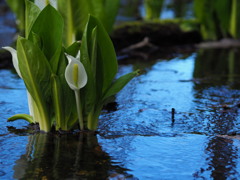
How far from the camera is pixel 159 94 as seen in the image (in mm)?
3609

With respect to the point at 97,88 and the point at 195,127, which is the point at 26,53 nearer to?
the point at 97,88

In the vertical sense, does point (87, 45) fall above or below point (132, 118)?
above

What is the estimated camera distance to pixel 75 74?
7.16ft

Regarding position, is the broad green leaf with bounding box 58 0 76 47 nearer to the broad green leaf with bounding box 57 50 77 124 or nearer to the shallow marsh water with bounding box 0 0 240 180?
the shallow marsh water with bounding box 0 0 240 180

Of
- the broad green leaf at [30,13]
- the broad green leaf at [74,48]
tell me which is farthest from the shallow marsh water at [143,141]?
the broad green leaf at [30,13]

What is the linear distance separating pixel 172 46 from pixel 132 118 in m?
3.79

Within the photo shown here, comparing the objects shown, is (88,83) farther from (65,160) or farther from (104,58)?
(65,160)

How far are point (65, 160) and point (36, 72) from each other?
50cm

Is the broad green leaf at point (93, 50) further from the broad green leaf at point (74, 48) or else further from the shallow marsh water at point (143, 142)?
the shallow marsh water at point (143, 142)

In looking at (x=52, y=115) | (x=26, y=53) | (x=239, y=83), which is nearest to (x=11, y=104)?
(x=52, y=115)

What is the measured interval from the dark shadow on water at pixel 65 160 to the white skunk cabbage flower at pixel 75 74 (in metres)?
0.31

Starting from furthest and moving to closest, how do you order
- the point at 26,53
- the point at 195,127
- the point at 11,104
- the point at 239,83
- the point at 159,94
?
the point at 239,83, the point at 159,94, the point at 11,104, the point at 195,127, the point at 26,53

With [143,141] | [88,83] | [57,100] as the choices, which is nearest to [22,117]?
[57,100]

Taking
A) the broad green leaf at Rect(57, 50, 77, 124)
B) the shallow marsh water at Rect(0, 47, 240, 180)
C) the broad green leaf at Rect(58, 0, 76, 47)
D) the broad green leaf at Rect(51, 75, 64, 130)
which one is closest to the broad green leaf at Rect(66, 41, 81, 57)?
the broad green leaf at Rect(57, 50, 77, 124)
